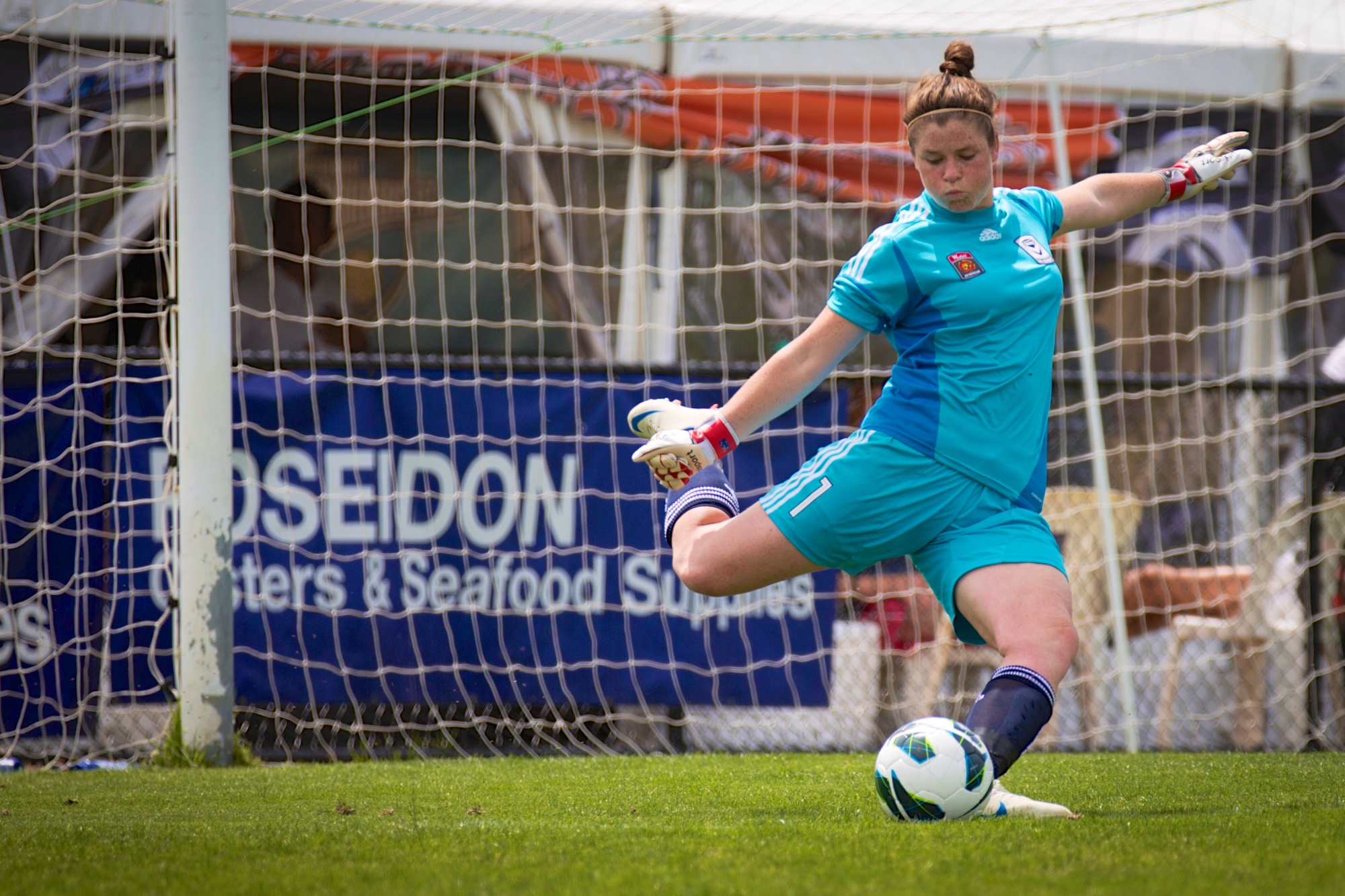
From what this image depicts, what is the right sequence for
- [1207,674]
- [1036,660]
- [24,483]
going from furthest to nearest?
[1207,674]
[24,483]
[1036,660]

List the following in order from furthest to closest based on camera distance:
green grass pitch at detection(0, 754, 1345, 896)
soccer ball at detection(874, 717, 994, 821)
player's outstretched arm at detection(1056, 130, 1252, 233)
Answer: player's outstretched arm at detection(1056, 130, 1252, 233) → soccer ball at detection(874, 717, 994, 821) → green grass pitch at detection(0, 754, 1345, 896)

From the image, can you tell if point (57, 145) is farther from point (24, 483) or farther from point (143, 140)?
point (24, 483)

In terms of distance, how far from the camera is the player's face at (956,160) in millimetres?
2793

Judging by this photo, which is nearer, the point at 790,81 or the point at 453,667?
the point at 453,667

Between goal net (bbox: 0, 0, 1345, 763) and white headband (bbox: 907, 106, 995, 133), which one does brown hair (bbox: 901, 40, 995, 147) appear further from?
goal net (bbox: 0, 0, 1345, 763)

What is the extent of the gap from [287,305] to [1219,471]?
483cm

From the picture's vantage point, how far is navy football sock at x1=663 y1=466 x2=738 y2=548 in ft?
10.3

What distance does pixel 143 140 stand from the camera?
667 cm

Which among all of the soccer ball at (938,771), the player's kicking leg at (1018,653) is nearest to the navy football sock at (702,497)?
the player's kicking leg at (1018,653)

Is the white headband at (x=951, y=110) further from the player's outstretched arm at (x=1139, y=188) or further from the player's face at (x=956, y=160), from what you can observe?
the player's outstretched arm at (x=1139, y=188)

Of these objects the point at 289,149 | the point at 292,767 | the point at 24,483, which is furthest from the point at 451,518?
the point at 289,149

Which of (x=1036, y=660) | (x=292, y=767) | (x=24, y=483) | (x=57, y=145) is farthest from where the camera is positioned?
(x=57, y=145)

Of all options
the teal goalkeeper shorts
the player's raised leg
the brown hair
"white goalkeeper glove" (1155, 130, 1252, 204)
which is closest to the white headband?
the brown hair

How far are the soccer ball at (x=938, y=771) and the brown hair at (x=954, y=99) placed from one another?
4.28 ft
